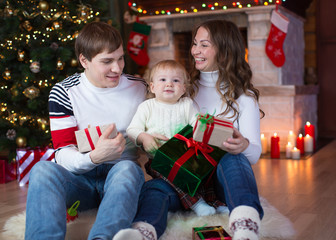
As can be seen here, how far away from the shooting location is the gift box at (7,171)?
2985 millimetres

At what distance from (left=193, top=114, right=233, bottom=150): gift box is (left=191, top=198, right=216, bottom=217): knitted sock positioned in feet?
1.21

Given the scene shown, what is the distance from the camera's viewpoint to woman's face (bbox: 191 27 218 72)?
199 centimetres

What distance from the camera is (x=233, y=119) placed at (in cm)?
191

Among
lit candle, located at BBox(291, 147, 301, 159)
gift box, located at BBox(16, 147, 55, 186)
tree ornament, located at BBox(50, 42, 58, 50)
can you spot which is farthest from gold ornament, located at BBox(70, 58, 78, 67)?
lit candle, located at BBox(291, 147, 301, 159)

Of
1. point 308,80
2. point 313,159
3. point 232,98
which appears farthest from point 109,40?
point 308,80

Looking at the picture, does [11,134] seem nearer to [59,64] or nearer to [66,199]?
[59,64]

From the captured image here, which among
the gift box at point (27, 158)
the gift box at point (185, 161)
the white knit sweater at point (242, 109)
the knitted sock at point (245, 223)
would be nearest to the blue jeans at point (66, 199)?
the gift box at point (185, 161)

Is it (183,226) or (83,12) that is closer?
(183,226)

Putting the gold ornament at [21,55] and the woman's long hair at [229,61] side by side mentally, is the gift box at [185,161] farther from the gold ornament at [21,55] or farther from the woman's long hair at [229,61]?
the gold ornament at [21,55]

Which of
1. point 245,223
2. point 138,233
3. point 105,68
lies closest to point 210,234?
point 245,223

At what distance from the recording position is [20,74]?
290 cm

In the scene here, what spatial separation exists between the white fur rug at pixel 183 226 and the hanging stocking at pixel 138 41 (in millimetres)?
2618

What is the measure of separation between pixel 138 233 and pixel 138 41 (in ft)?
10.4

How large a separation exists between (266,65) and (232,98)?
223cm
